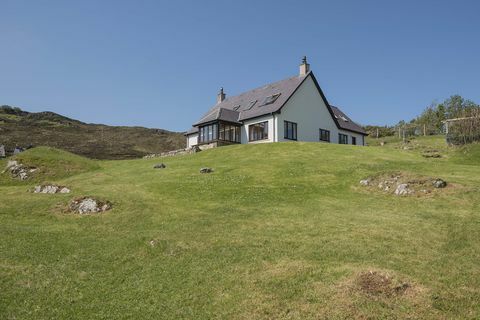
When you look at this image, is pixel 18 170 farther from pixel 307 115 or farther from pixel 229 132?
pixel 307 115

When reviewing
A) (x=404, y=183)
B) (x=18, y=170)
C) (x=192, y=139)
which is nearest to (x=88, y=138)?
(x=192, y=139)

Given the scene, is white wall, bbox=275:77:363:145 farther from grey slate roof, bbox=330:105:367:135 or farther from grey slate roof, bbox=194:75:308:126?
grey slate roof, bbox=330:105:367:135

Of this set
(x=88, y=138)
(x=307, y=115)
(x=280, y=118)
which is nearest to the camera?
(x=280, y=118)

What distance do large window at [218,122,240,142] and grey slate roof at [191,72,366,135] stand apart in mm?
1048

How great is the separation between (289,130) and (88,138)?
73150mm

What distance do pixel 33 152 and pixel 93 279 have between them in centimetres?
3423

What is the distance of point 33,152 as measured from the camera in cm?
4469

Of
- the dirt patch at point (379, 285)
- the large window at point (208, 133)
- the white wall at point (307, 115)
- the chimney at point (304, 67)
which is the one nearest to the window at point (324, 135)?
the white wall at point (307, 115)

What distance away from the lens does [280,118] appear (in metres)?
55.1

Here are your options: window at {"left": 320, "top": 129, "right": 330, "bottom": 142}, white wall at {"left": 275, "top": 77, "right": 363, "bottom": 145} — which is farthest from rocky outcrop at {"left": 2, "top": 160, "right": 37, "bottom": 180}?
window at {"left": 320, "top": 129, "right": 330, "bottom": 142}

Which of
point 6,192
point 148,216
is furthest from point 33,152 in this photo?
point 148,216

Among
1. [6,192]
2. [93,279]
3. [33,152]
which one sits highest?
[33,152]

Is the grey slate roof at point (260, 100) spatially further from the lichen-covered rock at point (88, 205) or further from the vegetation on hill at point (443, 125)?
the lichen-covered rock at point (88, 205)

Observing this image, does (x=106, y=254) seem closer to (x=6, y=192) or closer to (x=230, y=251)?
(x=230, y=251)
